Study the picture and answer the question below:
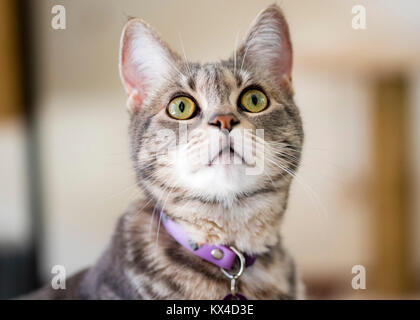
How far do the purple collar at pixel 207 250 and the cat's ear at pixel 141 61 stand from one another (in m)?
0.19

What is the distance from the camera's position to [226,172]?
543 millimetres

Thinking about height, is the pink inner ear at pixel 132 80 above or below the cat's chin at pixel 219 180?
above

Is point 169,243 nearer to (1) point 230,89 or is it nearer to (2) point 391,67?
(1) point 230,89

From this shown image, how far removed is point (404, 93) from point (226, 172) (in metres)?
0.70

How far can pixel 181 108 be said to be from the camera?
0.58 metres

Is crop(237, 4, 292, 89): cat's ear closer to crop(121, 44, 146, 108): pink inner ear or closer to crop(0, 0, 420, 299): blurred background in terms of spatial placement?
crop(0, 0, 420, 299): blurred background

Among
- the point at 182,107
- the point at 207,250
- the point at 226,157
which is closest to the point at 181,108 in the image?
the point at 182,107

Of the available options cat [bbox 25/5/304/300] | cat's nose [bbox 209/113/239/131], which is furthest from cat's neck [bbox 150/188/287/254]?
cat's nose [bbox 209/113/239/131]

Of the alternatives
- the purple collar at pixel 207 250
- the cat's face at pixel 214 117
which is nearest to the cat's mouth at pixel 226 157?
the cat's face at pixel 214 117

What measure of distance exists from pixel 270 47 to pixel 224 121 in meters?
0.17

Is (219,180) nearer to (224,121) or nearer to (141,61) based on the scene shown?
(224,121)

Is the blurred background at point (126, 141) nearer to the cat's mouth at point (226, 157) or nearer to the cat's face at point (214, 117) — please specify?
the cat's face at point (214, 117)

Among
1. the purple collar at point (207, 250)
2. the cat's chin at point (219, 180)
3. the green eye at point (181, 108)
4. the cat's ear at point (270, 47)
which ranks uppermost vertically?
the cat's ear at point (270, 47)

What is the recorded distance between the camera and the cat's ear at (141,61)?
0.57m
